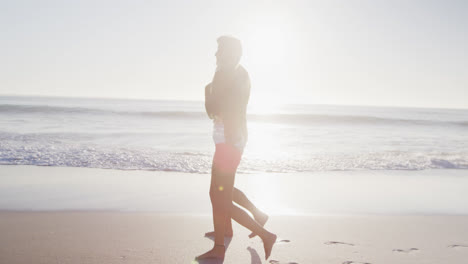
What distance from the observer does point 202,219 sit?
4.49m

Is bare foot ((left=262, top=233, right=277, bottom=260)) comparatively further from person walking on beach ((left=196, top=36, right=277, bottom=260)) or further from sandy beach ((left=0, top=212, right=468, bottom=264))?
person walking on beach ((left=196, top=36, right=277, bottom=260))

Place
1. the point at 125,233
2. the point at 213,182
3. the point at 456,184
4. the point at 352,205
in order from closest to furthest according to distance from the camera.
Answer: the point at 213,182, the point at 125,233, the point at 352,205, the point at 456,184

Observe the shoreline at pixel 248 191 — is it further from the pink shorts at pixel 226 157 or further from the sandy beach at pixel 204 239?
the pink shorts at pixel 226 157

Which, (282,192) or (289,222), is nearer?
(289,222)

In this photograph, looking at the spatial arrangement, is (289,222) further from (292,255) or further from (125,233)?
(125,233)

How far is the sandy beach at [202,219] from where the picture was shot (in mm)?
3352

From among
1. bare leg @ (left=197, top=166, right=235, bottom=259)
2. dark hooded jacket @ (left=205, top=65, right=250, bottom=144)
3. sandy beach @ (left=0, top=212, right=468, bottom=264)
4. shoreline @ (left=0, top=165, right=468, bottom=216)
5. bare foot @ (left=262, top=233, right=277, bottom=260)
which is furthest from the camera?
shoreline @ (left=0, top=165, right=468, bottom=216)

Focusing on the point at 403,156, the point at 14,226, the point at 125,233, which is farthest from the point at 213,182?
the point at 403,156

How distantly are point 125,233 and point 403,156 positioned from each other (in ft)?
29.9

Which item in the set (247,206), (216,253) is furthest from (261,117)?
(216,253)

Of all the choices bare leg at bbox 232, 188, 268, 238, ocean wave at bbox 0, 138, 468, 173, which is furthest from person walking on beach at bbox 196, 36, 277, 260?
ocean wave at bbox 0, 138, 468, 173

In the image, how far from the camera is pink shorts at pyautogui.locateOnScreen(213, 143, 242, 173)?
2.83 m

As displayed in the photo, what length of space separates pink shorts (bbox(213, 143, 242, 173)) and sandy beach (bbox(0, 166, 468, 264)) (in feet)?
2.92

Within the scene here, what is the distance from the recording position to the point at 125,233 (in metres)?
3.92
